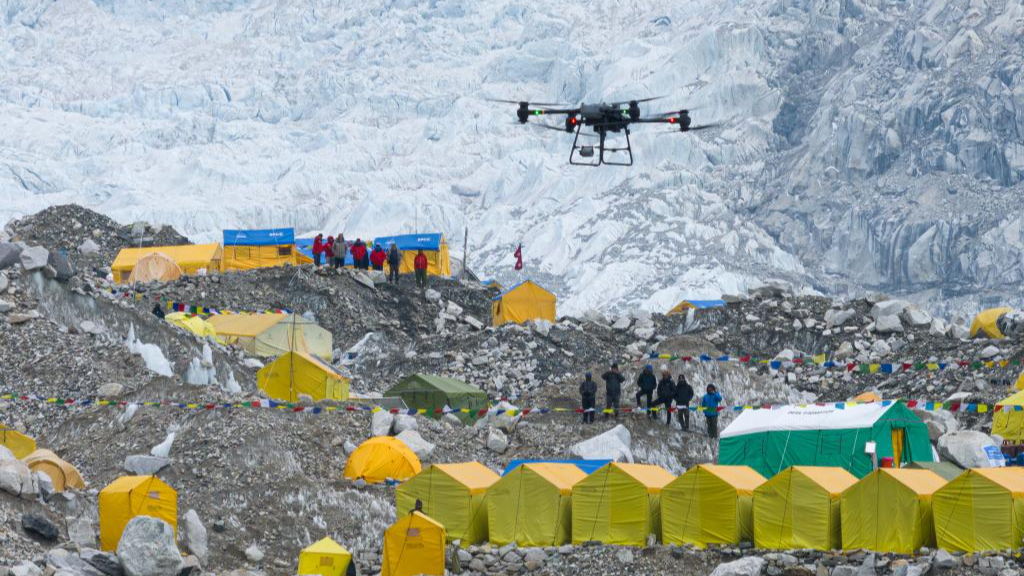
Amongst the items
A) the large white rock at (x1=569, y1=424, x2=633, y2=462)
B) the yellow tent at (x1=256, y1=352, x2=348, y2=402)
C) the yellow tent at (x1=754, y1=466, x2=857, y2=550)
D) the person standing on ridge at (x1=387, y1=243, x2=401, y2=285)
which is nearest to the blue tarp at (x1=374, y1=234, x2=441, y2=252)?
the person standing on ridge at (x1=387, y1=243, x2=401, y2=285)

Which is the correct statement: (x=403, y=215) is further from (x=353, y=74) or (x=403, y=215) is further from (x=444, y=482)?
(x=444, y=482)

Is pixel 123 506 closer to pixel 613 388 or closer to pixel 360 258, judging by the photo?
pixel 613 388

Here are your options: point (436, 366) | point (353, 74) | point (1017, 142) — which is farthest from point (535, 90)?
point (436, 366)

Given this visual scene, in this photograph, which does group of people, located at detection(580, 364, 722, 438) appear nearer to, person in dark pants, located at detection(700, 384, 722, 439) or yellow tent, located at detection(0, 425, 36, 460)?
person in dark pants, located at detection(700, 384, 722, 439)

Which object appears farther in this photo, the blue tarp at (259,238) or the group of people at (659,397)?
the blue tarp at (259,238)

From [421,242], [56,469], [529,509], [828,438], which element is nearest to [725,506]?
[529,509]

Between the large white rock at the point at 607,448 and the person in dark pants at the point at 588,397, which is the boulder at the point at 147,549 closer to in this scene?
the large white rock at the point at 607,448

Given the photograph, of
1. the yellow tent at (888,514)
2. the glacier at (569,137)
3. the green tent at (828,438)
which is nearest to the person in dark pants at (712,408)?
the green tent at (828,438)
